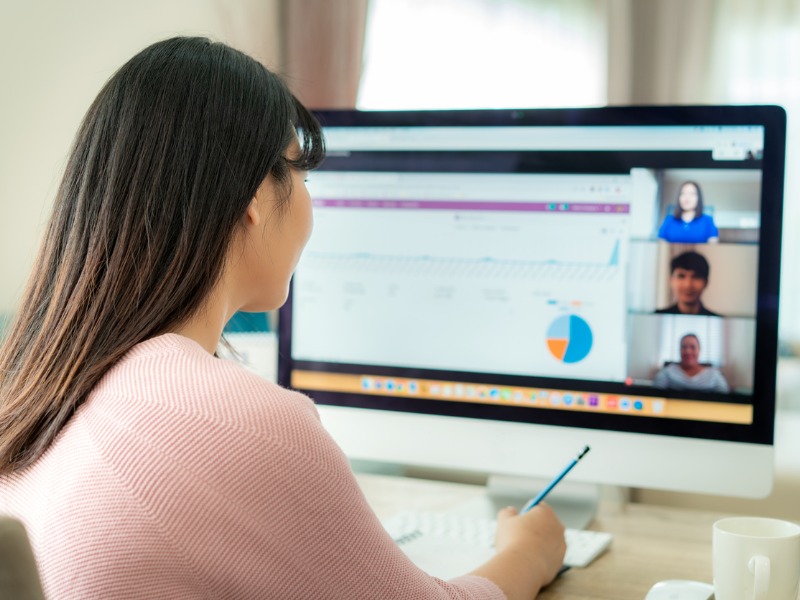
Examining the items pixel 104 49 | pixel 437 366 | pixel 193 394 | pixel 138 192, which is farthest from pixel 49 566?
pixel 104 49

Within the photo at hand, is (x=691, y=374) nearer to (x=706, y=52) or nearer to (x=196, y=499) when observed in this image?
(x=196, y=499)

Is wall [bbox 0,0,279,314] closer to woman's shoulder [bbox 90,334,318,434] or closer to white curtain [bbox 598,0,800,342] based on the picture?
woman's shoulder [bbox 90,334,318,434]

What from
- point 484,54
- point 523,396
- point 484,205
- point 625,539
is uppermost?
point 484,54

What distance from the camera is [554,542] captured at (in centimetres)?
89

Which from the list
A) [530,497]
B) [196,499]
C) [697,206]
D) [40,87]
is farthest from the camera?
[40,87]

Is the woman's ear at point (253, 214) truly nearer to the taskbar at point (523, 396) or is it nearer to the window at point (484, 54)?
the taskbar at point (523, 396)

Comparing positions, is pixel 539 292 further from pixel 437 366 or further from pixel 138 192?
pixel 138 192

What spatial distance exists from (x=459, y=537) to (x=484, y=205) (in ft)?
1.35

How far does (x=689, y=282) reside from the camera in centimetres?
100

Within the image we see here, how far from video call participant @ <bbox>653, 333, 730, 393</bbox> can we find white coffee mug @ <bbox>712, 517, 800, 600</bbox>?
262 millimetres

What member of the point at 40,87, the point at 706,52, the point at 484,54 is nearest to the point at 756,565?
the point at 40,87

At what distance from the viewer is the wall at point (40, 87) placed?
63.5 inches

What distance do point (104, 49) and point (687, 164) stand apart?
1.27m

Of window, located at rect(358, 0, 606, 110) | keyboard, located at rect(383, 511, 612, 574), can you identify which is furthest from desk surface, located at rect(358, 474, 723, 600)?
window, located at rect(358, 0, 606, 110)
